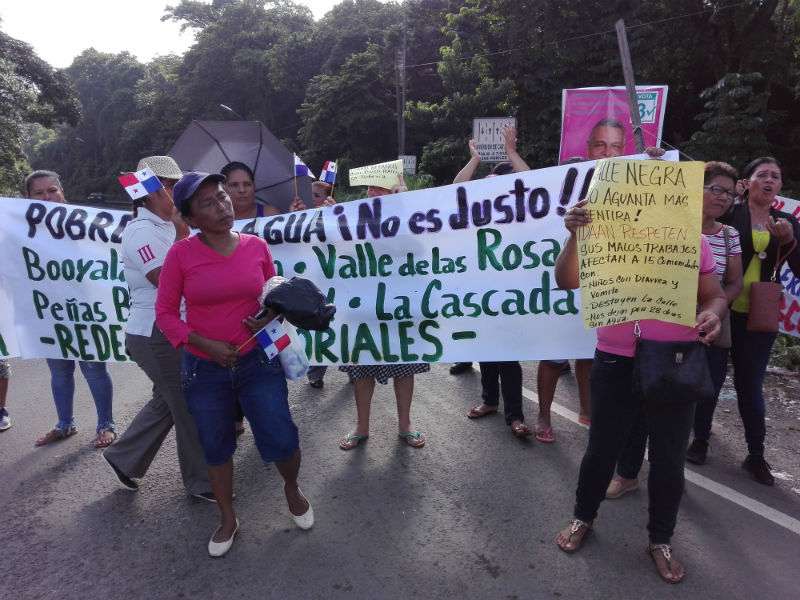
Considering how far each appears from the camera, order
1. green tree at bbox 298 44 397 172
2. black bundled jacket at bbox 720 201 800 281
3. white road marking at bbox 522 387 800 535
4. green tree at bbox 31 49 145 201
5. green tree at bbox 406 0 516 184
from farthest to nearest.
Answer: green tree at bbox 31 49 145 201
green tree at bbox 298 44 397 172
green tree at bbox 406 0 516 184
black bundled jacket at bbox 720 201 800 281
white road marking at bbox 522 387 800 535

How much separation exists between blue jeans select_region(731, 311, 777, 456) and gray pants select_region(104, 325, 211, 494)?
326cm

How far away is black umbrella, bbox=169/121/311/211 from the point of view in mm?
5512

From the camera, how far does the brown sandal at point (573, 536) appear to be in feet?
9.25

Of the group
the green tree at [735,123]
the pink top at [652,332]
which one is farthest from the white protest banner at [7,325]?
the green tree at [735,123]

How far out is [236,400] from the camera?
2.87 metres

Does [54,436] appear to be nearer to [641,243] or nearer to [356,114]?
[641,243]

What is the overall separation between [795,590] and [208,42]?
47881 mm

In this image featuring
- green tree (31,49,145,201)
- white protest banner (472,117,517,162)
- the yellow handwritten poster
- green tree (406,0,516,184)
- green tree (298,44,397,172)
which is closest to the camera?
the yellow handwritten poster

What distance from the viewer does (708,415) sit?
3.66m

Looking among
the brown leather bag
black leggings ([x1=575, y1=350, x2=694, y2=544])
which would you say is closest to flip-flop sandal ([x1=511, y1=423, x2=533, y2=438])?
black leggings ([x1=575, y1=350, x2=694, y2=544])

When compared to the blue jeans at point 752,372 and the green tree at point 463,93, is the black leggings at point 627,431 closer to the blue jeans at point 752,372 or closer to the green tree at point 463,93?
the blue jeans at point 752,372

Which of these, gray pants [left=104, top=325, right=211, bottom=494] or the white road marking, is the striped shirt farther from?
gray pants [left=104, top=325, right=211, bottom=494]

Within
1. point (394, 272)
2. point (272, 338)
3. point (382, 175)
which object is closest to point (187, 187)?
point (272, 338)

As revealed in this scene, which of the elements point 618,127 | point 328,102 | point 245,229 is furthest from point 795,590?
point 328,102
